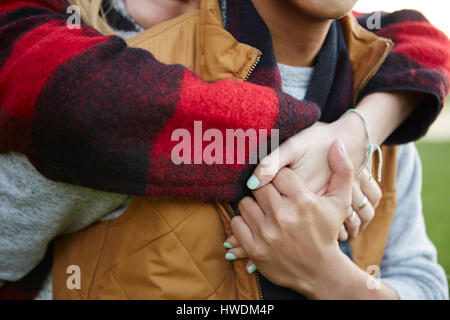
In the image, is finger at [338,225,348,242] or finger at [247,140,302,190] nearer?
finger at [247,140,302,190]

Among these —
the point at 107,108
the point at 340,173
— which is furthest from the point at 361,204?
the point at 107,108

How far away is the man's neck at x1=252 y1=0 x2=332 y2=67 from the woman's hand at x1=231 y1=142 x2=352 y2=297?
0.34 metres

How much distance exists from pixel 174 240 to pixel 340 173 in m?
0.37

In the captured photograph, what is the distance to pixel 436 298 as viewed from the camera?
101cm

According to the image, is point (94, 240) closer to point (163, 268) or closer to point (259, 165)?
point (163, 268)

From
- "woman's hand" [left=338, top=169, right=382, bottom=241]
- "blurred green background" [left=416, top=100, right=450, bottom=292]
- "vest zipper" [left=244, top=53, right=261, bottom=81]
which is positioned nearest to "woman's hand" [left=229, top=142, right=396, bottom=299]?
"woman's hand" [left=338, top=169, right=382, bottom=241]

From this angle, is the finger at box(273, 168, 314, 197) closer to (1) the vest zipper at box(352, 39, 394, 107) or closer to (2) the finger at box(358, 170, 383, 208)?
(2) the finger at box(358, 170, 383, 208)

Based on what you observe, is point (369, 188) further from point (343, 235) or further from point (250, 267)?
point (250, 267)

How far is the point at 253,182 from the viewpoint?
0.77m

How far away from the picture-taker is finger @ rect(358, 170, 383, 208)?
942 mm

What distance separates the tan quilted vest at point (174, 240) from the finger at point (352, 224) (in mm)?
255

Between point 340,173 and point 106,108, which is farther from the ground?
point 106,108

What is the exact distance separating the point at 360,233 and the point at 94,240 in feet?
2.17
